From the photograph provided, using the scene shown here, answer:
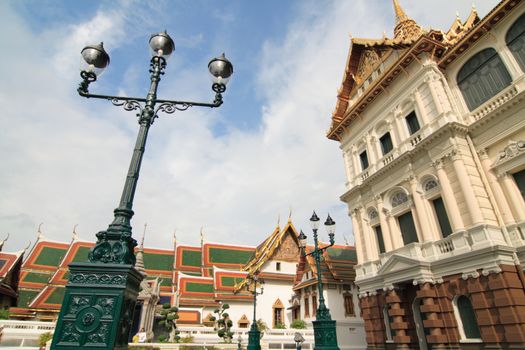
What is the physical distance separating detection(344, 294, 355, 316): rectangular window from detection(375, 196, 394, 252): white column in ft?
23.4

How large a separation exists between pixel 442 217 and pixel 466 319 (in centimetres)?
378

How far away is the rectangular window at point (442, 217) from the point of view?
1162 cm

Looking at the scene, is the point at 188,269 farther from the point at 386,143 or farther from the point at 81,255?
the point at 386,143

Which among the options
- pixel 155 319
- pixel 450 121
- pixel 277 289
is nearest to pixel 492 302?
pixel 450 121

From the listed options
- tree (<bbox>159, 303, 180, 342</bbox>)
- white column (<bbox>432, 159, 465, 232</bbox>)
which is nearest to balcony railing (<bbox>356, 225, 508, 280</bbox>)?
white column (<bbox>432, 159, 465, 232</bbox>)

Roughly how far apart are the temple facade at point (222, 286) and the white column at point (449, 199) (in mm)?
10220

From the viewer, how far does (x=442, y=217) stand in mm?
11961

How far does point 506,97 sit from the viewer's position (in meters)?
10.9

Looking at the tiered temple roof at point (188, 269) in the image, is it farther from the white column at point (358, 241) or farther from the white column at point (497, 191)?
the white column at point (497, 191)

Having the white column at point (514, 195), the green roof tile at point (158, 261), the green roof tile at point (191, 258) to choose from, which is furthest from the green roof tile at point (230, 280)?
the white column at point (514, 195)

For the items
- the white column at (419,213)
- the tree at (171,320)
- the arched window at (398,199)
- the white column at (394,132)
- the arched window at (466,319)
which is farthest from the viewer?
the tree at (171,320)

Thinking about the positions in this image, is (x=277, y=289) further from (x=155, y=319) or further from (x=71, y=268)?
Result: (x=71, y=268)

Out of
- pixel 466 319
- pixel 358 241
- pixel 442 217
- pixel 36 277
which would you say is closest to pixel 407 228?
pixel 442 217

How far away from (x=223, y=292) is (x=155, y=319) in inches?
214
